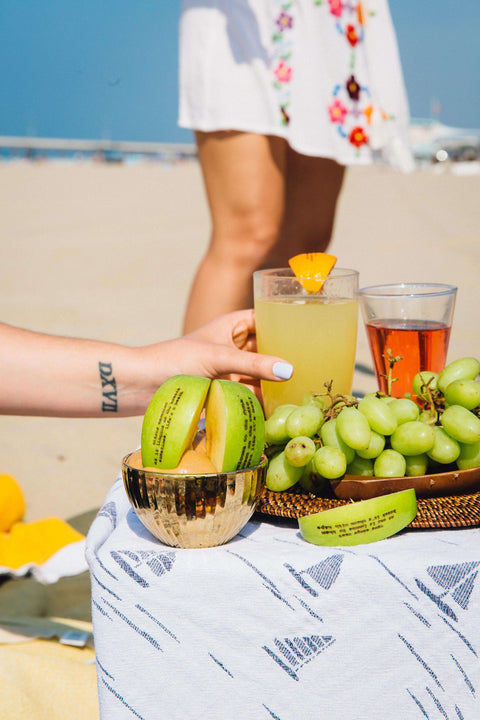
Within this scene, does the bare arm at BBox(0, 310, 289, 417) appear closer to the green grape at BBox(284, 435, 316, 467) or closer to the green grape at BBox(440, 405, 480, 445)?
the green grape at BBox(284, 435, 316, 467)

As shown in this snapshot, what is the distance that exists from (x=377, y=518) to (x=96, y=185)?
16311 mm

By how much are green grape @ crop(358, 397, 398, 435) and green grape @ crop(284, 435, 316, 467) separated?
94 millimetres

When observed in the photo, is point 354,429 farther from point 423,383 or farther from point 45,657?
point 45,657

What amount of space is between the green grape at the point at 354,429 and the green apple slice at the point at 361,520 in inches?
3.5

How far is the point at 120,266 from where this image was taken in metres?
7.71

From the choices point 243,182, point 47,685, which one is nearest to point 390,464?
point 47,685

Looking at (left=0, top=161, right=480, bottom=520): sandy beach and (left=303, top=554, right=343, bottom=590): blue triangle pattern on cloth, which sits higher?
(left=303, top=554, right=343, bottom=590): blue triangle pattern on cloth

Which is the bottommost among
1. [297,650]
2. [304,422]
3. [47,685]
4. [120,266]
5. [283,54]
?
[120,266]

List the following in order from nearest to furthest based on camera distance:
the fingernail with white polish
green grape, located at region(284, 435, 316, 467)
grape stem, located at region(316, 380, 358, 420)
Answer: green grape, located at region(284, 435, 316, 467)
grape stem, located at region(316, 380, 358, 420)
the fingernail with white polish

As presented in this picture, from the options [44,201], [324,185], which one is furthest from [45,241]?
[324,185]

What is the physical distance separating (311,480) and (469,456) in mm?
232

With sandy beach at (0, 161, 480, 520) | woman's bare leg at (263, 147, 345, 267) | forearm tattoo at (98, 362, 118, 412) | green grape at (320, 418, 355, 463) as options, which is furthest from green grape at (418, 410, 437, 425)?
sandy beach at (0, 161, 480, 520)

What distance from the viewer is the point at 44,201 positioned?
12844mm

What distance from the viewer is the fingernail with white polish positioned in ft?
3.84
